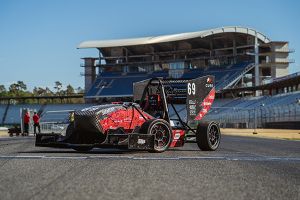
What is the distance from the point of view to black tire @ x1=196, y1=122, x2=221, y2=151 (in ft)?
48.4

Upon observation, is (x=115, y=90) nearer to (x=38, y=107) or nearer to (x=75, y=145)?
(x=38, y=107)

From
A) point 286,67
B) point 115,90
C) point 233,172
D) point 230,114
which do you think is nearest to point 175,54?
point 115,90

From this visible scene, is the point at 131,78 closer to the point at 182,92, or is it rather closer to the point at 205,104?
the point at 205,104

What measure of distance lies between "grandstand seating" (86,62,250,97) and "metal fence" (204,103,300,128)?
20.4m

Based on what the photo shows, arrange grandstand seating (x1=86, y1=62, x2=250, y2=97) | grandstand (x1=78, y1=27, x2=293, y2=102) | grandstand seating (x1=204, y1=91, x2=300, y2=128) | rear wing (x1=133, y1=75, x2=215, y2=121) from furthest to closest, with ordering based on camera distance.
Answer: grandstand (x1=78, y1=27, x2=293, y2=102)
grandstand seating (x1=86, y1=62, x2=250, y2=97)
grandstand seating (x1=204, y1=91, x2=300, y2=128)
rear wing (x1=133, y1=75, x2=215, y2=121)

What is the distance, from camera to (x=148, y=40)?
107 metres

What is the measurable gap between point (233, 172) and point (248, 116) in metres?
53.4

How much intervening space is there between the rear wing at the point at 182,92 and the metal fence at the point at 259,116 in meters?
33.2

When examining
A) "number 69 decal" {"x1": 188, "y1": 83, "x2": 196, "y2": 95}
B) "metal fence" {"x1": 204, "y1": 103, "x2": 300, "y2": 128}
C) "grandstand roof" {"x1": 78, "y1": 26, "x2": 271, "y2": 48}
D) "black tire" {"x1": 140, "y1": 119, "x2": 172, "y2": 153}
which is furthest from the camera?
"grandstand roof" {"x1": 78, "y1": 26, "x2": 271, "y2": 48}

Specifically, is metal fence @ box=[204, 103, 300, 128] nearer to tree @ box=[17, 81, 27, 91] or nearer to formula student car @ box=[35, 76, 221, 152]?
formula student car @ box=[35, 76, 221, 152]

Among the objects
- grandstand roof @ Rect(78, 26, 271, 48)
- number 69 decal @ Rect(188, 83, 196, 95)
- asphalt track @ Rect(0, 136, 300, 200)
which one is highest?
grandstand roof @ Rect(78, 26, 271, 48)

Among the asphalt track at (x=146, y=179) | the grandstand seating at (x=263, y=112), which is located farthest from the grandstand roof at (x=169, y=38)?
the asphalt track at (x=146, y=179)

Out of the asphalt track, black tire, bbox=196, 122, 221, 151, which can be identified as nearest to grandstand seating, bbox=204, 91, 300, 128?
black tire, bbox=196, 122, 221, 151

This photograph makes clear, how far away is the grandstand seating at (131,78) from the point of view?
3524 inches
